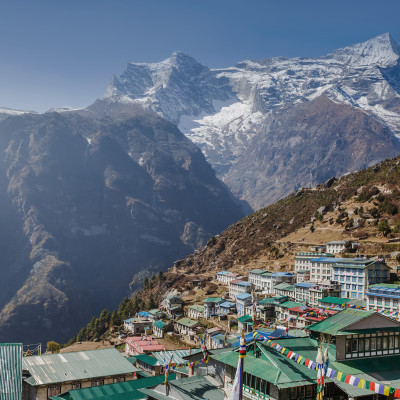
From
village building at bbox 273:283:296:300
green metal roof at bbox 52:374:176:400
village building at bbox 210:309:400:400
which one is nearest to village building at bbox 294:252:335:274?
village building at bbox 273:283:296:300

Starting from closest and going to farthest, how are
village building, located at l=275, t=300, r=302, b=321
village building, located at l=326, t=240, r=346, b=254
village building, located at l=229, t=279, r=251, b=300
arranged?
1. village building, located at l=275, t=300, r=302, b=321
2. village building, located at l=229, t=279, r=251, b=300
3. village building, located at l=326, t=240, r=346, b=254

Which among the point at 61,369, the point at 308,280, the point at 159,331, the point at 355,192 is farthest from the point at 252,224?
the point at 61,369

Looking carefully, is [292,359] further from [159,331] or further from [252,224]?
[252,224]

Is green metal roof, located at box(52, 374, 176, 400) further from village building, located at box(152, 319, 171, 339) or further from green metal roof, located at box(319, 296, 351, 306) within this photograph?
village building, located at box(152, 319, 171, 339)

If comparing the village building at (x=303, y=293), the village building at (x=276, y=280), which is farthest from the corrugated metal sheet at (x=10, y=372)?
the village building at (x=276, y=280)

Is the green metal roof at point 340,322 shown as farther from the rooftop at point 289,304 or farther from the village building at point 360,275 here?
the village building at point 360,275

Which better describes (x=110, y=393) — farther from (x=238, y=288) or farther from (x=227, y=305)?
(x=238, y=288)
